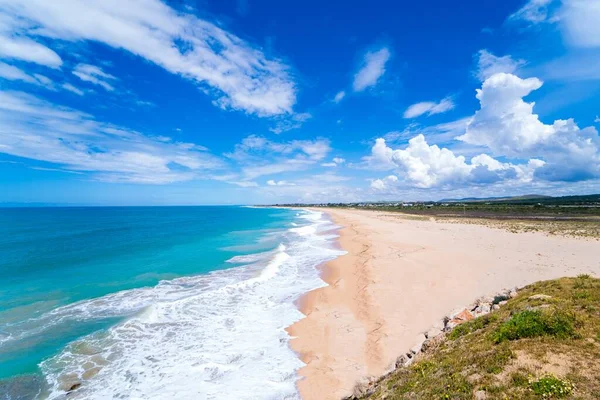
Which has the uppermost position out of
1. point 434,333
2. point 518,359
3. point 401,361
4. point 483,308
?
point 518,359

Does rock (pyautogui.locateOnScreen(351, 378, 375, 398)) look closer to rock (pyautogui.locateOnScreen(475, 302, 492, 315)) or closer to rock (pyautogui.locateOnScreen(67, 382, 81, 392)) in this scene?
rock (pyautogui.locateOnScreen(475, 302, 492, 315))

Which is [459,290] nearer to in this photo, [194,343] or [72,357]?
[194,343]

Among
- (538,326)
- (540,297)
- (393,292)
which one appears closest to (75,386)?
(538,326)

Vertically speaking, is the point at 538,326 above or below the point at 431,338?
above

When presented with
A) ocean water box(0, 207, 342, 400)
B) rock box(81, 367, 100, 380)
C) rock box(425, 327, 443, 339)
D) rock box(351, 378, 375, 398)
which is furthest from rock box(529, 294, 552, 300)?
rock box(81, 367, 100, 380)

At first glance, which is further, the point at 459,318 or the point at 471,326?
the point at 459,318

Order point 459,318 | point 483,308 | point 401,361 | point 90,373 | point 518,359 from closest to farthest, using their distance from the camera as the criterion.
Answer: point 518,359
point 401,361
point 90,373
point 459,318
point 483,308

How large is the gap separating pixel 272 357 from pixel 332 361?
97.9 inches

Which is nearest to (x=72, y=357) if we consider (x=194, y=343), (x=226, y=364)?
(x=194, y=343)

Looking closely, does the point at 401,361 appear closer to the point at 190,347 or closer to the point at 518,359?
the point at 518,359

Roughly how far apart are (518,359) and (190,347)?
11.9 meters

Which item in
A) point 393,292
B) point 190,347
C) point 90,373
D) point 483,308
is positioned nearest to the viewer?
point 90,373

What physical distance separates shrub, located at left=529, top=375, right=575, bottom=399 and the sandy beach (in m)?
5.01

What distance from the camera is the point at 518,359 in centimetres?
641
